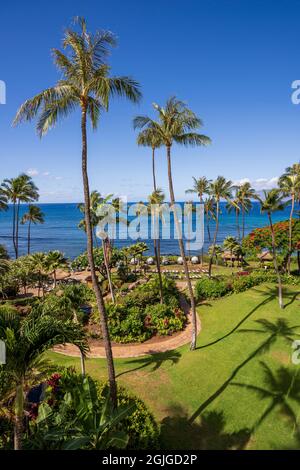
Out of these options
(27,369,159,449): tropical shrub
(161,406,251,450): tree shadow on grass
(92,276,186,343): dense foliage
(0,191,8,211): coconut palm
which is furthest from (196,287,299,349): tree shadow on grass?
(0,191,8,211): coconut palm

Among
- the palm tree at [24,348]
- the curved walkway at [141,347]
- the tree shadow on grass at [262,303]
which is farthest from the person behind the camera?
the tree shadow on grass at [262,303]

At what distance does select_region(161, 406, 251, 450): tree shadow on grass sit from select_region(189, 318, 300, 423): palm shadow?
51 centimetres

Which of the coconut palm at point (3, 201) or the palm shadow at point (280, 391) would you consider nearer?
the palm shadow at point (280, 391)

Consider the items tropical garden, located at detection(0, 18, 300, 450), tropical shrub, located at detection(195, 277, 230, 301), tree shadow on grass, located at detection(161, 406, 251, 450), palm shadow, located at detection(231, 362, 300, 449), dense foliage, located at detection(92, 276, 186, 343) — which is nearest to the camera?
tropical garden, located at detection(0, 18, 300, 450)

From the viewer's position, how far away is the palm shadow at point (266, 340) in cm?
1579

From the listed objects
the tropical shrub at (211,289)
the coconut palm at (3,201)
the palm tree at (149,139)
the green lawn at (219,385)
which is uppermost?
the palm tree at (149,139)

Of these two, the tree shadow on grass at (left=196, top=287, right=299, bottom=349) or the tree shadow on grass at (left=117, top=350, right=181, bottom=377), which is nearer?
the tree shadow on grass at (left=117, top=350, right=181, bottom=377)

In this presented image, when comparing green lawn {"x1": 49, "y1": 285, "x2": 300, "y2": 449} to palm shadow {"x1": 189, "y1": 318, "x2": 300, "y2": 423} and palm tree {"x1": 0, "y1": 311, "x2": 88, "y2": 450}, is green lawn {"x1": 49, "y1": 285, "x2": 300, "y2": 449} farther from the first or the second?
palm tree {"x1": 0, "y1": 311, "x2": 88, "y2": 450}

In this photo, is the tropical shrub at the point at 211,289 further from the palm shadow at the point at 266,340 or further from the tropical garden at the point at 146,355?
the palm shadow at the point at 266,340

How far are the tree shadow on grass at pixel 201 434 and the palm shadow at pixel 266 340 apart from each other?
0.51 metres

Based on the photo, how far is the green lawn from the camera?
44.3ft

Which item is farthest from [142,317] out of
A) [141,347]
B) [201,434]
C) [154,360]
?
[201,434]

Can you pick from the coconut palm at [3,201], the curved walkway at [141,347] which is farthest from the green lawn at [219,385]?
the coconut palm at [3,201]
